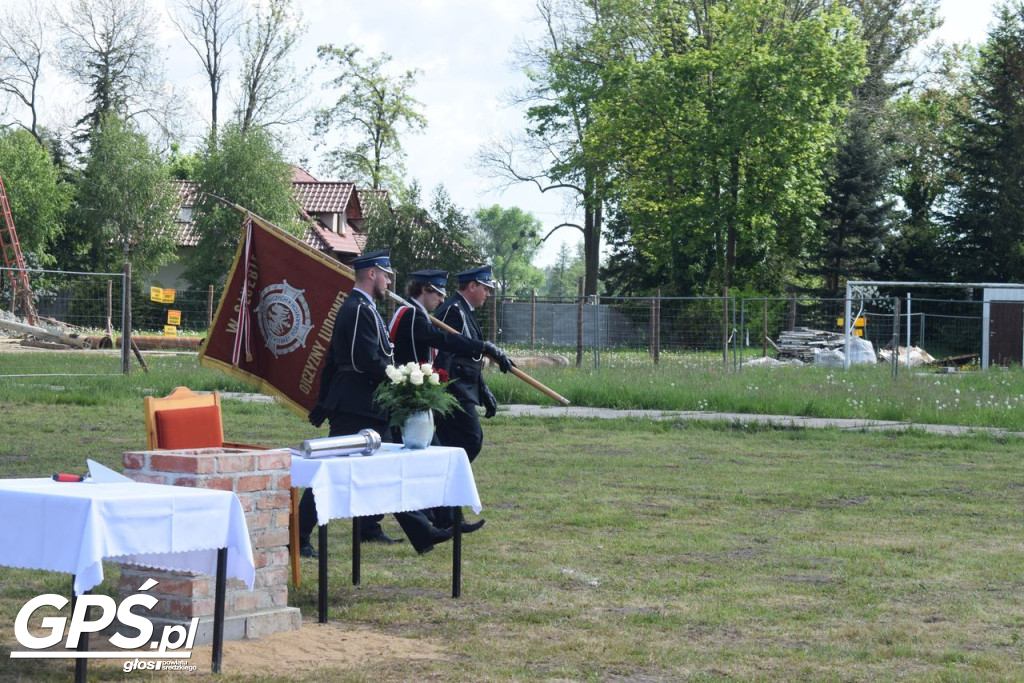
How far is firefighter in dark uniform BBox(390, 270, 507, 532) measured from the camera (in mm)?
8602

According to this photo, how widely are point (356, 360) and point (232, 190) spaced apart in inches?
1865

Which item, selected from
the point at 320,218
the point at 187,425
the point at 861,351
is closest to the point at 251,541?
the point at 187,425

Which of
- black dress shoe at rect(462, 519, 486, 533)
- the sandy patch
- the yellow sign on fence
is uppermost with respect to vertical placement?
the yellow sign on fence

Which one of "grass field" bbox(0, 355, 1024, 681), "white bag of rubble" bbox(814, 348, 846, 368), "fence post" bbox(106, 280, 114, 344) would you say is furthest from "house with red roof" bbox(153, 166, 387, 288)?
"grass field" bbox(0, 355, 1024, 681)

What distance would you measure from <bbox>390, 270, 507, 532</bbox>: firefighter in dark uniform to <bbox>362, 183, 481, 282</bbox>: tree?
78.2 ft

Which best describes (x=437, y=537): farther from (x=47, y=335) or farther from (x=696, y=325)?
(x=47, y=335)

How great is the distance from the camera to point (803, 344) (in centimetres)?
3562

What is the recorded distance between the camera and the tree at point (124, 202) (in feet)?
190

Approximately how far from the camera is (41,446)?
14.2 metres

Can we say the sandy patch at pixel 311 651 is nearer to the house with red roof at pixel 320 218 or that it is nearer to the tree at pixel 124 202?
the tree at pixel 124 202

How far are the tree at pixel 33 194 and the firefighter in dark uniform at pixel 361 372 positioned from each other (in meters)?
51.0

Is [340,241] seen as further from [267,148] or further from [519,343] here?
[519,343]

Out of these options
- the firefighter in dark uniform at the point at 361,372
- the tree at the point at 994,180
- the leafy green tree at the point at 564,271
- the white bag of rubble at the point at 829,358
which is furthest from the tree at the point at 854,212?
the leafy green tree at the point at 564,271

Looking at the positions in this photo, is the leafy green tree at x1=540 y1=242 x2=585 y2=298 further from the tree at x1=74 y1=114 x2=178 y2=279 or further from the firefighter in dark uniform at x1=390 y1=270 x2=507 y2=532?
the firefighter in dark uniform at x1=390 y1=270 x2=507 y2=532
